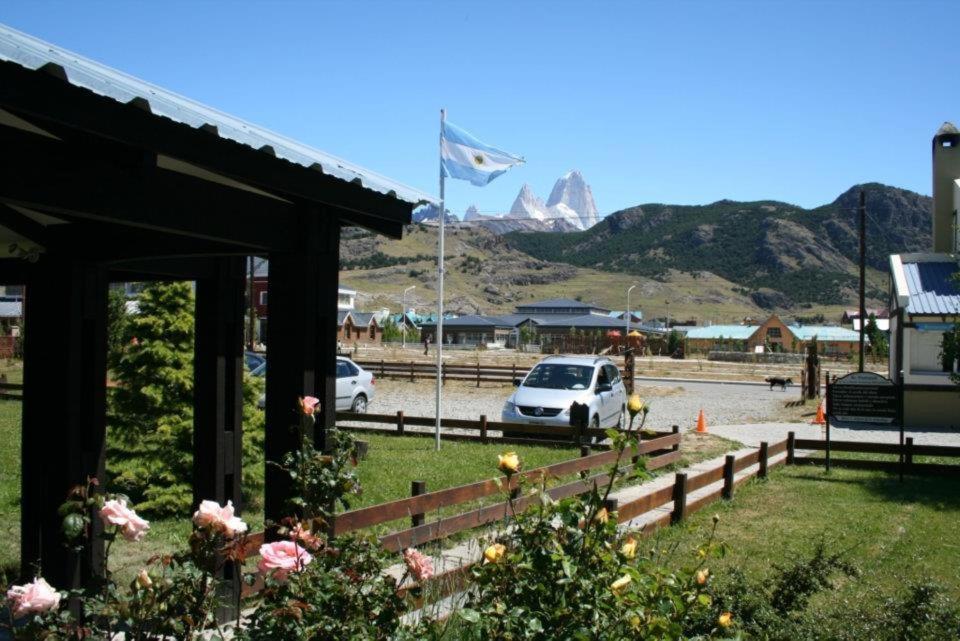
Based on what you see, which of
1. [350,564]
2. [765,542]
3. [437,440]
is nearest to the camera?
[350,564]

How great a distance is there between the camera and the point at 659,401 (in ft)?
99.3

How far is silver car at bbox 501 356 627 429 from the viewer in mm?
16391

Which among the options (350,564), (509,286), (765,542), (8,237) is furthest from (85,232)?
(509,286)

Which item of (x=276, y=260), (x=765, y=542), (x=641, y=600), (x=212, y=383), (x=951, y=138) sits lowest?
(x=765, y=542)

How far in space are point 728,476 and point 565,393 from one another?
19.4 ft

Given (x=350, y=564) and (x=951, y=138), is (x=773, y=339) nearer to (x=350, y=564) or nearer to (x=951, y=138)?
(x=951, y=138)

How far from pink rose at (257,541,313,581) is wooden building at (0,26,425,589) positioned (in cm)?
183

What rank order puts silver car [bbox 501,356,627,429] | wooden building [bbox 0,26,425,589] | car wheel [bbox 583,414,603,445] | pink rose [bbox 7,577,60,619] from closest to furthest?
pink rose [bbox 7,577,60,619]
wooden building [bbox 0,26,425,589]
car wheel [bbox 583,414,603,445]
silver car [bbox 501,356,627,429]

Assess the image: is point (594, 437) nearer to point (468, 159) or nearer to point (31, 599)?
point (468, 159)

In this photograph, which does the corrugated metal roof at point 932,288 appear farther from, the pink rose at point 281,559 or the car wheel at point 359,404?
the pink rose at point 281,559

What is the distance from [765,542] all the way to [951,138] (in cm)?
2082

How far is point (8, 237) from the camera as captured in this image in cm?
498

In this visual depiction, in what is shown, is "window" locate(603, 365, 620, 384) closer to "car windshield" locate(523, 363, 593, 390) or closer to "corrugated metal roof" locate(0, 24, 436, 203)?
"car windshield" locate(523, 363, 593, 390)

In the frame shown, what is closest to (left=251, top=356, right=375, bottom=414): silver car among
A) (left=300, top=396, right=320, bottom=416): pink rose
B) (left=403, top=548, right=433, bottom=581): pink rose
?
(left=300, top=396, right=320, bottom=416): pink rose
